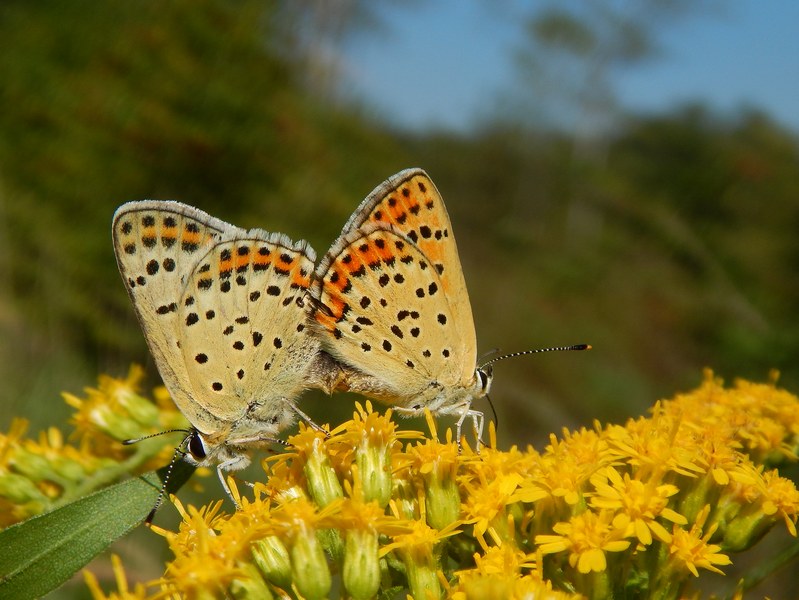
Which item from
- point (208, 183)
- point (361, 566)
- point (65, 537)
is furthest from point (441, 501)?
point (208, 183)

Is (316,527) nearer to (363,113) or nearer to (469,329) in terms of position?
(469,329)

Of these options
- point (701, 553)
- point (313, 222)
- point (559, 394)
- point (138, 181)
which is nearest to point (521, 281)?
point (559, 394)

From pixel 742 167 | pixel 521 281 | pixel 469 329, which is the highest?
pixel 521 281

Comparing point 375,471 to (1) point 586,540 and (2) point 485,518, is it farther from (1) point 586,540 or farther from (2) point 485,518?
(1) point 586,540

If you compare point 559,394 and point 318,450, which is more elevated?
point 559,394

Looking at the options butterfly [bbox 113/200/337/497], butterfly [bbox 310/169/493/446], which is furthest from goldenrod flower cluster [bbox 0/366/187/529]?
butterfly [bbox 310/169/493/446]

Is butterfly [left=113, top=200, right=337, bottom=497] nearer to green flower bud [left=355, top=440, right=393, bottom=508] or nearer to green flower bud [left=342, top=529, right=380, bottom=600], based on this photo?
green flower bud [left=355, top=440, right=393, bottom=508]
